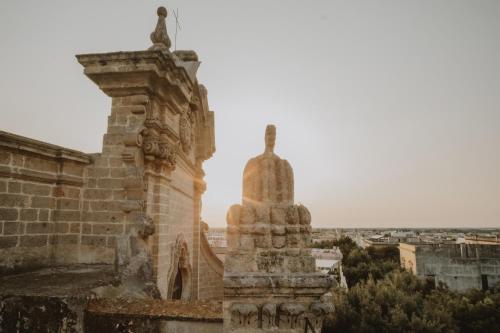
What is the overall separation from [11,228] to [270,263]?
12.4 ft

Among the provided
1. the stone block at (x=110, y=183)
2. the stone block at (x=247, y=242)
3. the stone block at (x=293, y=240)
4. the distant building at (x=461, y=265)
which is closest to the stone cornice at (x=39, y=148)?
the stone block at (x=110, y=183)

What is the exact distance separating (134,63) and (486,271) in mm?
30691

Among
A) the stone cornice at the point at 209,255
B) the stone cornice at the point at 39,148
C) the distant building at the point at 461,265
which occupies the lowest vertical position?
the distant building at the point at 461,265

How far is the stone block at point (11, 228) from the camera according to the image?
416 cm

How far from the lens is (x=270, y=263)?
9.45 ft

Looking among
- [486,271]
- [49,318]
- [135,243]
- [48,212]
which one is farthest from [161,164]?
[486,271]

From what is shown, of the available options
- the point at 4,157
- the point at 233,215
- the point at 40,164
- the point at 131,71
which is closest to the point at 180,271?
the point at 40,164

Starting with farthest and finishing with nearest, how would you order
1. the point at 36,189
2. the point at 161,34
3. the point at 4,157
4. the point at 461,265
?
the point at 461,265
the point at 161,34
the point at 36,189
the point at 4,157

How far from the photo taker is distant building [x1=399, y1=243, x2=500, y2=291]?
24719 mm

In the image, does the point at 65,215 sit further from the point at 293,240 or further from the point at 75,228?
the point at 293,240

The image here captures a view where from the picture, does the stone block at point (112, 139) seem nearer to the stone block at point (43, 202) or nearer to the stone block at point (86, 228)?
the stone block at point (43, 202)

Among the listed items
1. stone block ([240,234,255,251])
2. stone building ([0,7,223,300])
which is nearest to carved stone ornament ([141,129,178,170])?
stone building ([0,7,223,300])

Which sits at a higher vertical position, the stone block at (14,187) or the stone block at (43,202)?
the stone block at (14,187)

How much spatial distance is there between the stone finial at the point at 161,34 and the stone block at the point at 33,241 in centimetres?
370
